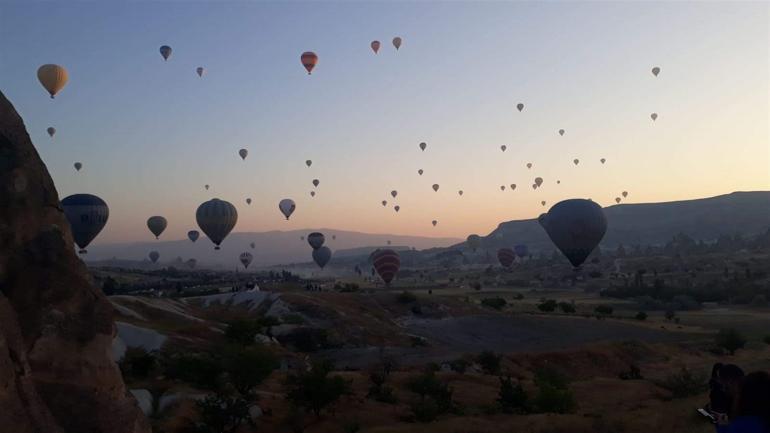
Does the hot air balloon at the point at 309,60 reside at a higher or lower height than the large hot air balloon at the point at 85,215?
higher

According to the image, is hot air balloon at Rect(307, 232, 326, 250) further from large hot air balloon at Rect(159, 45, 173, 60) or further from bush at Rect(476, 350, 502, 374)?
bush at Rect(476, 350, 502, 374)

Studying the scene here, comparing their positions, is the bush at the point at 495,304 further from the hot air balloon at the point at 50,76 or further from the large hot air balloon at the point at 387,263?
the hot air balloon at the point at 50,76

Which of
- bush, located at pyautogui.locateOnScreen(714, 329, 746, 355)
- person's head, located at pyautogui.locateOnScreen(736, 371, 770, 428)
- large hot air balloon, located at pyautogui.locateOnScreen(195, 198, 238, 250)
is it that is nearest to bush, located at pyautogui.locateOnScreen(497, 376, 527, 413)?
person's head, located at pyautogui.locateOnScreen(736, 371, 770, 428)

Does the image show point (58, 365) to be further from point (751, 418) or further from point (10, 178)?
point (751, 418)

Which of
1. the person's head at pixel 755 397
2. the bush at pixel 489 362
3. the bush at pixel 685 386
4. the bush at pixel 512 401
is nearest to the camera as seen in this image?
the person's head at pixel 755 397

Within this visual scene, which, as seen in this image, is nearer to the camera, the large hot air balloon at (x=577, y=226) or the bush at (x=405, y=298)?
the large hot air balloon at (x=577, y=226)

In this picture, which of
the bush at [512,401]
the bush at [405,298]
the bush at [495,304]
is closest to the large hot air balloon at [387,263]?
the bush at [495,304]

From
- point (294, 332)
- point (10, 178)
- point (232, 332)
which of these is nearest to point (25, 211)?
point (10, 178)
